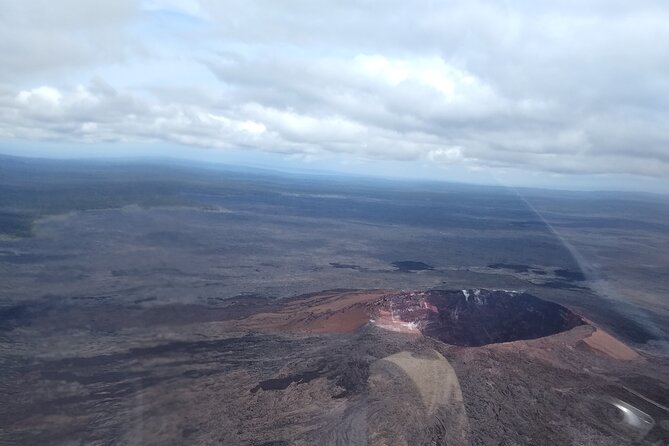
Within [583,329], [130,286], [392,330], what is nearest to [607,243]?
[583,329]

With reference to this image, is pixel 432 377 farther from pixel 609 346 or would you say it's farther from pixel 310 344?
pixel 609 346

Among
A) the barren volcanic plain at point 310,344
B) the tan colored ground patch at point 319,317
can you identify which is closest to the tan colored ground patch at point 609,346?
the barren volcanic plain at point 310,344

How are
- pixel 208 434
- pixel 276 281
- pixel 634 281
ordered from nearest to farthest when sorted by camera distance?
pixel 208 434 → pixel 276 281 → pixel 634 281

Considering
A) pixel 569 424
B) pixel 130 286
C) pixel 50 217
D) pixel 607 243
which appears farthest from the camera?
pixel 607 243

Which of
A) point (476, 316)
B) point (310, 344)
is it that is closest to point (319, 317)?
point (310, 344)

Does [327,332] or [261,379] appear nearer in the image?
[261,379]

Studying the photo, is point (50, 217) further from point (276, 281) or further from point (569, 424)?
point (569, 424)

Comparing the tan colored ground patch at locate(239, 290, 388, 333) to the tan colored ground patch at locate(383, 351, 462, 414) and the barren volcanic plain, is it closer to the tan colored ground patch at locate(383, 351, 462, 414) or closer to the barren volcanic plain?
the barren volcanic plain
